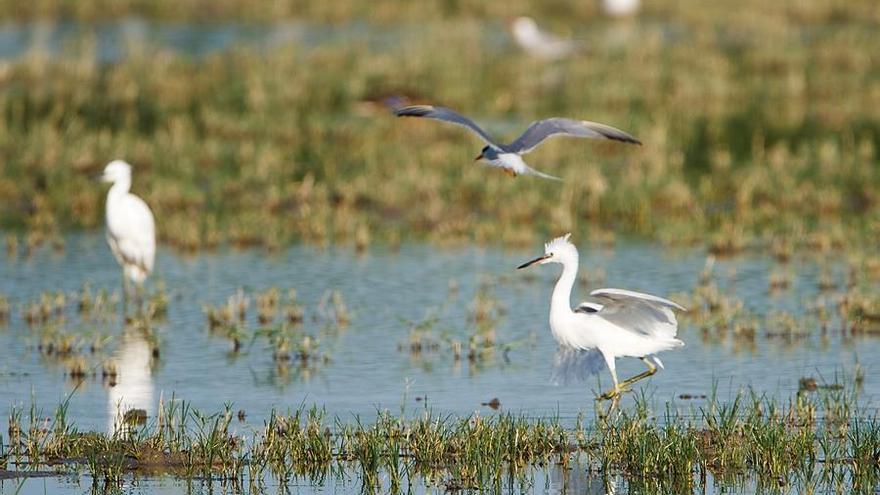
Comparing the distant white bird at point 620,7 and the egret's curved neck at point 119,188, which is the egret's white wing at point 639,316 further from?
the distant white bird at point 620,7

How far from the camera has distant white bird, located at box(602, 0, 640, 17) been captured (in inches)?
1242

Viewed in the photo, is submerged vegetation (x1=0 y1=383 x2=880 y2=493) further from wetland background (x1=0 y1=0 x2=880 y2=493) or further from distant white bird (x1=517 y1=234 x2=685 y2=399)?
distant white bird (x1=517 y1=234 x2=685 y2=399)

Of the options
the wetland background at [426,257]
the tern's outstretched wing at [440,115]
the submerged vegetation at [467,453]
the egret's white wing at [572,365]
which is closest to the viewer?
the submerged vegetation at [467,453]

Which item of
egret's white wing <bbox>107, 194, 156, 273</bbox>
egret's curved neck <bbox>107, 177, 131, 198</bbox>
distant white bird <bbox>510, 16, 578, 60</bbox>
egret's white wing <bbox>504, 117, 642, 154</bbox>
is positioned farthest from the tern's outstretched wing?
distant white bird <bbox>510, 16, 578, 60</bbox>

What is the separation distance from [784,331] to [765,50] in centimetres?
1348

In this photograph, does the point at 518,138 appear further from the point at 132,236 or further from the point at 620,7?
the point at 620,7

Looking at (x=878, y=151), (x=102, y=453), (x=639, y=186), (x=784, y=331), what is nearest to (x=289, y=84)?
(x=639, y=186)

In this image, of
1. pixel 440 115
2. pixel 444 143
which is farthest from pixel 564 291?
pixel 444 143

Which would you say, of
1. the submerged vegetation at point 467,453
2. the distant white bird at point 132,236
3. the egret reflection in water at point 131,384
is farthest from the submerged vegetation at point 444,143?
the submerged vegetation at point 467,453

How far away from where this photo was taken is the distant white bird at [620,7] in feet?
104

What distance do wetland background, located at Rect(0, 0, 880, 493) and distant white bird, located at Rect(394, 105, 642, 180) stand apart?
1427 millimetres

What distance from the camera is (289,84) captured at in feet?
70.2

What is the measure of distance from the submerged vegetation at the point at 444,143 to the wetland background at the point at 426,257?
0.16ft

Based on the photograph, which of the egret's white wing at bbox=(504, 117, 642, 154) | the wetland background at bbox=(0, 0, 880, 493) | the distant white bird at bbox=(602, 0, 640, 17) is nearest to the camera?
the wetland background at bbox=(0, 0, 880, 493)
